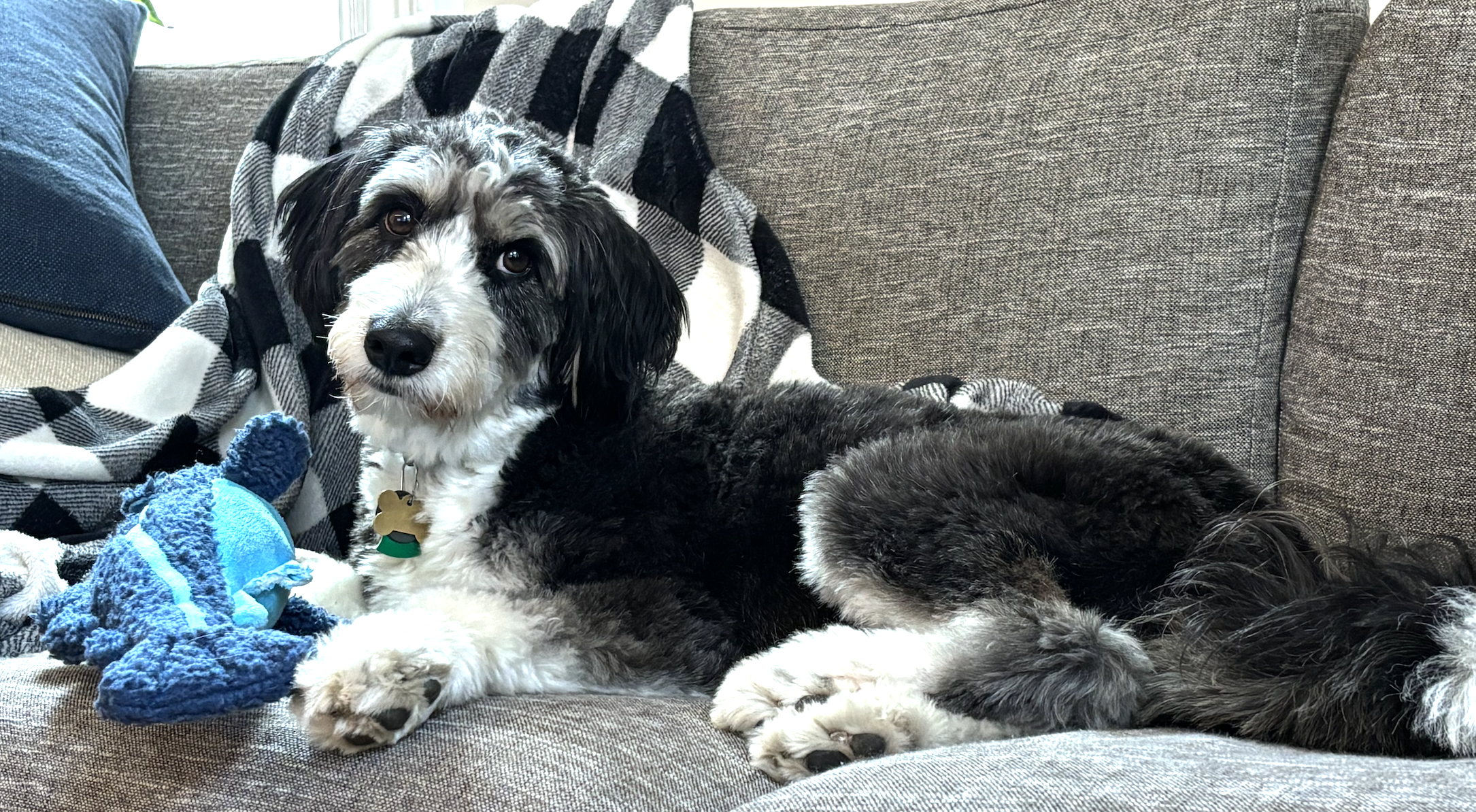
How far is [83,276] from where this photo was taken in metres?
2.36

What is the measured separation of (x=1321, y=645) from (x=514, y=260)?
1228 mm

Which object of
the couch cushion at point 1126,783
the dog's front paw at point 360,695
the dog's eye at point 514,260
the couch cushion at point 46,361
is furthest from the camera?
the couch cushion at point 46,361

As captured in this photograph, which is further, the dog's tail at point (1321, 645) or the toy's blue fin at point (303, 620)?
the toy's blue fin at point (303, 620)

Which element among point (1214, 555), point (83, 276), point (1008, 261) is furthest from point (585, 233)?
point (83, 276)

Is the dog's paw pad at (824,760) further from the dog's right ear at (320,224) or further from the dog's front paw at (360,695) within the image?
the dog's right ear at (320,224)

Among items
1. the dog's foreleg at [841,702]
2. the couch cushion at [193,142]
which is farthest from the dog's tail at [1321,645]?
the couch cushion at [193,142]

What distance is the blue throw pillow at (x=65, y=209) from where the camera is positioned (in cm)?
232

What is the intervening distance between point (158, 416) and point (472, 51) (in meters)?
1.11

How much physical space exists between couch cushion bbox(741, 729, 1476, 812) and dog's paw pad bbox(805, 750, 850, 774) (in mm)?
155

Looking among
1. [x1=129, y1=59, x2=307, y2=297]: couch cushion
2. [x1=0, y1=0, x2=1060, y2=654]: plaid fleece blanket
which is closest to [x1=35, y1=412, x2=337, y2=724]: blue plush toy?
[x1=0, y1=0, x2=1060, y2=654]: plaid fleece blanket

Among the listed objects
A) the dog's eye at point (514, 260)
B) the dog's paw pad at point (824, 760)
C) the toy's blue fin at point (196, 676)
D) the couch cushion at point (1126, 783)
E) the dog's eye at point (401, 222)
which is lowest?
the dog's paw pad at point (824, 760)

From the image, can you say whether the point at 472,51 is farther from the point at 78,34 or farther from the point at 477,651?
the point at 477,651

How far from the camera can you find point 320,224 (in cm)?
186

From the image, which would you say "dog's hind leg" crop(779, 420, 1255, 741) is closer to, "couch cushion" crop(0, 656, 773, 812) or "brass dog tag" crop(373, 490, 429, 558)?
"couch cushion" crop(0, 656, 773, 812)
